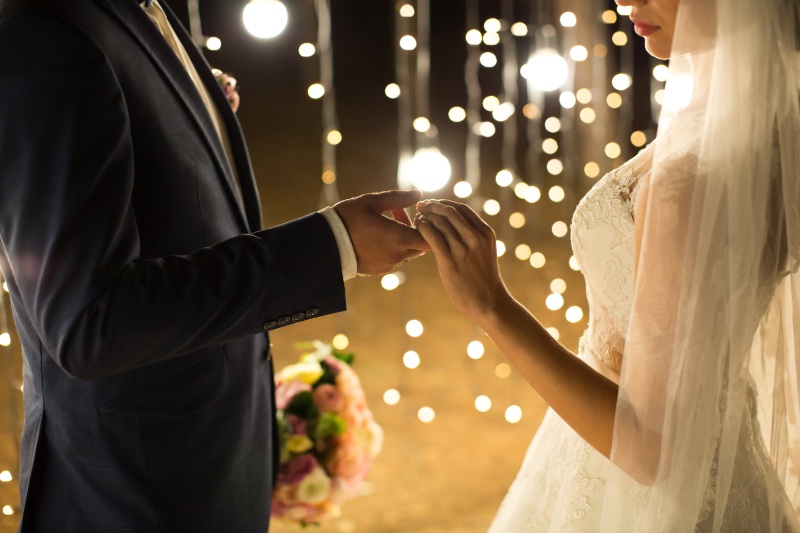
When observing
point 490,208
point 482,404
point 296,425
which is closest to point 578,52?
point 490,208

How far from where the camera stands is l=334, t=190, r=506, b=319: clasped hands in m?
1.04

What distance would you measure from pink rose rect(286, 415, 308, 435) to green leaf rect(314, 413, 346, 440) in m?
0.03

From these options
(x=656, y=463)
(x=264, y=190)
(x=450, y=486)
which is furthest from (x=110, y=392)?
(x=264, y=190)

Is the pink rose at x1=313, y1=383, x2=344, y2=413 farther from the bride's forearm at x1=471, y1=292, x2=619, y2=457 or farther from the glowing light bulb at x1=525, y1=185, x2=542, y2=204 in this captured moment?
the glowing light bulb at x1=525, y1=185, x2=542, y2=204

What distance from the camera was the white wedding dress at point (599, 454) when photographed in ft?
3.82

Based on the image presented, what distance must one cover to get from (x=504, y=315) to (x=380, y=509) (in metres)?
1.93

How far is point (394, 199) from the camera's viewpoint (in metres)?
1.06

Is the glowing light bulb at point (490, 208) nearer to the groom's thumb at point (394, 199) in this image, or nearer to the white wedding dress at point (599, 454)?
the white wedding dress at point (599, 454)

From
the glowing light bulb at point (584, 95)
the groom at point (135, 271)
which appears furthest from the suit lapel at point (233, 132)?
the glowing light bulb at point (584, 95)

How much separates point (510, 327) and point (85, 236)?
0.63 metres

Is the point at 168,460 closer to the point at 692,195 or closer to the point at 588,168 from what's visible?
the point at 692,195

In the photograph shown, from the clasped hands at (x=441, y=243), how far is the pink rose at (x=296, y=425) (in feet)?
2.77

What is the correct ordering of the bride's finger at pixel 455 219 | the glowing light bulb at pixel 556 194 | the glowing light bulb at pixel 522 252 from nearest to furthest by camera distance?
the bride's finger at pixel 455 219 < the glowing light bulb at pixel 522 252 < the glowing light bulb at pixel 556 194

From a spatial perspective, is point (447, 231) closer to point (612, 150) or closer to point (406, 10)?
point (406, 10)
